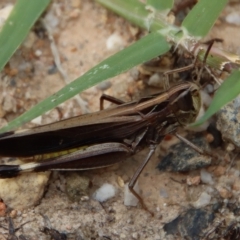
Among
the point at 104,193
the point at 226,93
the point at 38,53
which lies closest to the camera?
the point at 226,93

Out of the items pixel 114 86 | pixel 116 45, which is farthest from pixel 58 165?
pixel 116 45

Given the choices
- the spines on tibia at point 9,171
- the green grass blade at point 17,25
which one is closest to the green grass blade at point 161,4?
the green grass blade at point 17,25

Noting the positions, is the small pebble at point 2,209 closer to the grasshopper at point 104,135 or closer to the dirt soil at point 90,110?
the dirt soil at point 90,110

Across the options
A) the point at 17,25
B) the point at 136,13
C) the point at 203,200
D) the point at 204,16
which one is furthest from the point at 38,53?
the point at 203,200

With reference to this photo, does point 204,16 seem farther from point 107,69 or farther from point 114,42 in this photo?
point 114,42

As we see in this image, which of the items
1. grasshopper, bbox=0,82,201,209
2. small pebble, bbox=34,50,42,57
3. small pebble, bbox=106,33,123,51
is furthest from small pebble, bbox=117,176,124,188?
small pebble, bbox=34,50,42,57

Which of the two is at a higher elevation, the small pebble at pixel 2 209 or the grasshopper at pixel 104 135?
the grasshopper at pixel 104 135

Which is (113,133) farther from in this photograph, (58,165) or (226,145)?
(226,145)
